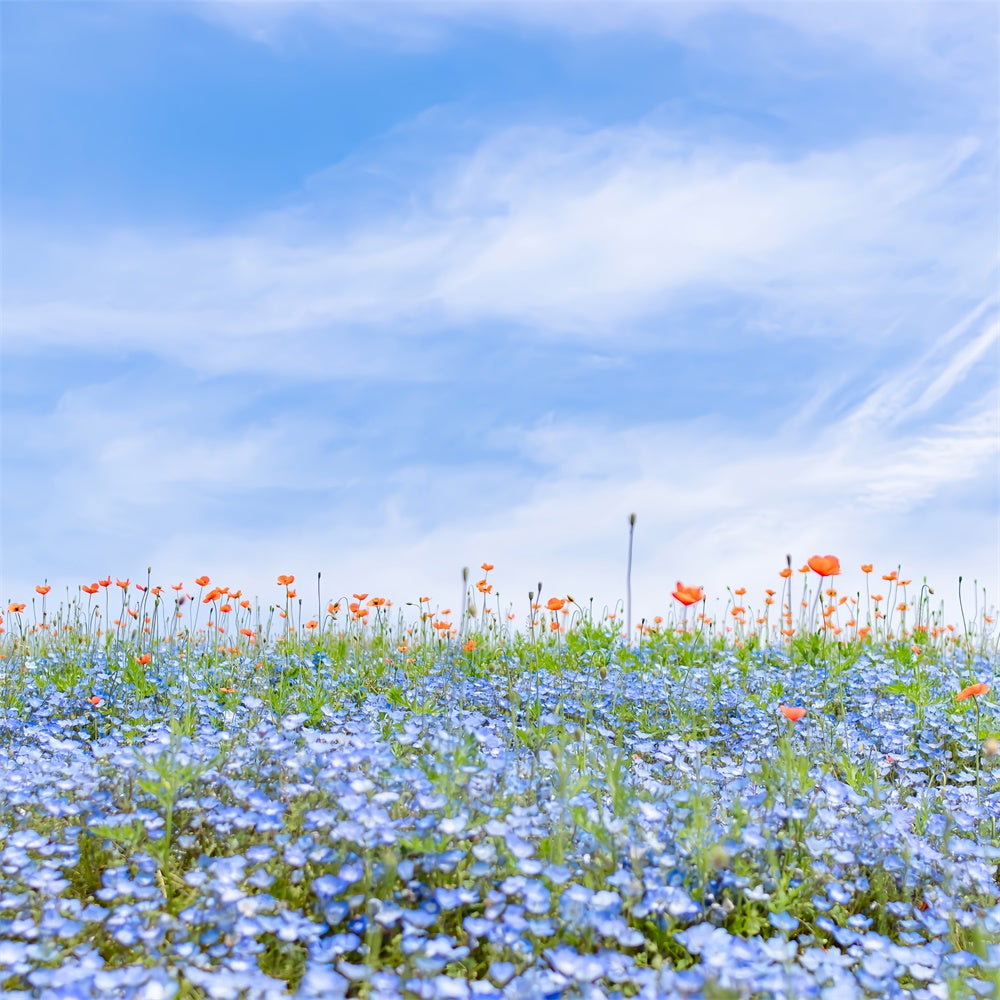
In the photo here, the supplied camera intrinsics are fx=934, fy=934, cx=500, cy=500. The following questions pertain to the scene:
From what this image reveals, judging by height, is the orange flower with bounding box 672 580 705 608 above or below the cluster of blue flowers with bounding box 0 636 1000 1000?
above

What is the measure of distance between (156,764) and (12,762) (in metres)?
1.97

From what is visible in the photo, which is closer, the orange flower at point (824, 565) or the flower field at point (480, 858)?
the flower field at point (480, 858)

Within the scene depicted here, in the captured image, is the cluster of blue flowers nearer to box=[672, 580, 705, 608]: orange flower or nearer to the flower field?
the flower field

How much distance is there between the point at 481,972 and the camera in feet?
11.4

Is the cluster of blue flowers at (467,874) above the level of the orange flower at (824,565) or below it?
below

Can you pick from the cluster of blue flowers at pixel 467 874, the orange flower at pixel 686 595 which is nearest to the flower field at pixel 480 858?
the cluster of blue flowers at pixel 467 874

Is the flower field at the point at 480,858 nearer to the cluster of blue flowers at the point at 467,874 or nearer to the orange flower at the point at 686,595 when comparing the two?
the cluster of blue flowers at the point at 467,874

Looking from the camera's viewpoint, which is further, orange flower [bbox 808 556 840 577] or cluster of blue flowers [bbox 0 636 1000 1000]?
orange flower [bbox 808 556 840 577]

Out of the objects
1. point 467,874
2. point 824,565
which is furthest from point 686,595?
point 467,874

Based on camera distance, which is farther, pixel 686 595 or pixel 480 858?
pixel 686 595

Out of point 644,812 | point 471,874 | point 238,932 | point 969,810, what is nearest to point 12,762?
point 238,932

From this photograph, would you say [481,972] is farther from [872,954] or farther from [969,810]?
[969,810]

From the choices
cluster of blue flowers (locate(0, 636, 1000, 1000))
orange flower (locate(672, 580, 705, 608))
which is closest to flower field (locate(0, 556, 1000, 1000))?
cluster of blue flowers (locate(0, 636, 1000, 1000))

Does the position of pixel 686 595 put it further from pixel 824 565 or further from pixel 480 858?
pixel 480 858
